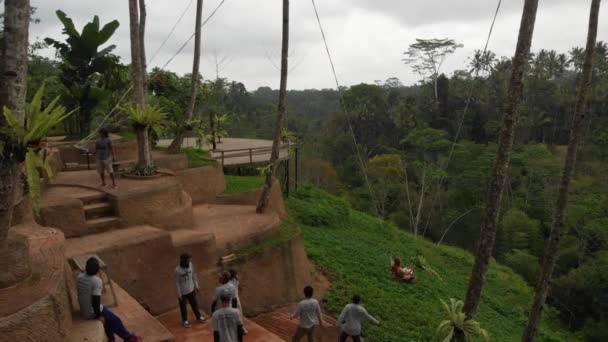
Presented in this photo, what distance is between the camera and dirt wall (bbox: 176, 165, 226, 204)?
1294 cm

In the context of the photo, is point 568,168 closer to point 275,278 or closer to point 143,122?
point 275,278

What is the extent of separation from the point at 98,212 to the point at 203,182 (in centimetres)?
427

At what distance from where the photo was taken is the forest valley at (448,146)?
17.3 metres

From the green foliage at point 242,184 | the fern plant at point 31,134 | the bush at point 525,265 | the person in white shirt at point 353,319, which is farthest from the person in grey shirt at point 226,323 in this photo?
the bush at point 525,265

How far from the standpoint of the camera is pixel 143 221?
9508mm

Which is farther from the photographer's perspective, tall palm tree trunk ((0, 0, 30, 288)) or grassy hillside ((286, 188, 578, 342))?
grassy hillside ((286, 188, 578, 342))

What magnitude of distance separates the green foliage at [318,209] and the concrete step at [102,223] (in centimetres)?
862

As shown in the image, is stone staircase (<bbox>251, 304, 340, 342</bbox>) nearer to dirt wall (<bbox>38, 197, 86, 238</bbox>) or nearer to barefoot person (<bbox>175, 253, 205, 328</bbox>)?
barefoot person (<bbox>175, 253, 205, 328</bbox>)

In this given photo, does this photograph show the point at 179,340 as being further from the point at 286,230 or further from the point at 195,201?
the point at 195,201

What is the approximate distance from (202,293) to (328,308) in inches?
116

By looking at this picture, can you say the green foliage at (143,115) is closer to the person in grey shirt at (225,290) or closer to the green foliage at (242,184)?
the green foliage at (242,184)

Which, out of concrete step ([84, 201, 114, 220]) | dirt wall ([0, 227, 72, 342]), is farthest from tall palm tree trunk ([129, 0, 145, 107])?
dirt wall ([0, 227, 72, 342])

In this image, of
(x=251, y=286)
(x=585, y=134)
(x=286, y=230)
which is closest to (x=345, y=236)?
(x=286, y=230)

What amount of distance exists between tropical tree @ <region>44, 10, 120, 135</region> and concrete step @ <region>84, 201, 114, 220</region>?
22.3ft
